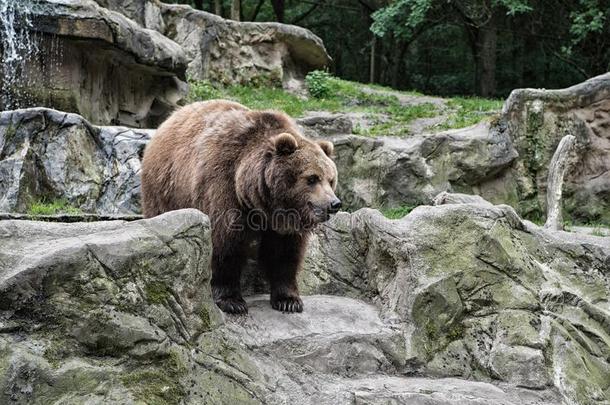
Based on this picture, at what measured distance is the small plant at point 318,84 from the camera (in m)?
18.2

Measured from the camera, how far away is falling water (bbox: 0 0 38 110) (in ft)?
36.5

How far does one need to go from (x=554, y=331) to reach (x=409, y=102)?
1285 centimetres

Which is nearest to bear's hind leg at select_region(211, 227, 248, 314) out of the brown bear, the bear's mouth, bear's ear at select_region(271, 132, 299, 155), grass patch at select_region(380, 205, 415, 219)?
the brown bear

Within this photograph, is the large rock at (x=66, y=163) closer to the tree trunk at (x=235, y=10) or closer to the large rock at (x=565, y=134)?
the large rock at (x=565, y=134)

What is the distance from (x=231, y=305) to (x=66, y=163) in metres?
4.69

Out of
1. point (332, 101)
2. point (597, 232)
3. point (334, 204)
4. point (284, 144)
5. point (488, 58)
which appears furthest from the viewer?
point (488, 58)

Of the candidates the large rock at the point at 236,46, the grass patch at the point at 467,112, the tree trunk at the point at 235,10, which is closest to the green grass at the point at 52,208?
the grass patch at the point at 467,112

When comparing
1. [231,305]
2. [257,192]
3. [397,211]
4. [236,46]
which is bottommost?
[397,211]

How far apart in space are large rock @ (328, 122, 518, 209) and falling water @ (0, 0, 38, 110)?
16.5ft

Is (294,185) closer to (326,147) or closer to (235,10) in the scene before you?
(326,147)

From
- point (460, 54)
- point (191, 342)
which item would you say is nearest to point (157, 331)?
point (191, 342)

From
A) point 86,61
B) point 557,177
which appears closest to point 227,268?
point 557,177

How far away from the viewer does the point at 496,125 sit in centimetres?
1167

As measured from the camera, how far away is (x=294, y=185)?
5.42m
